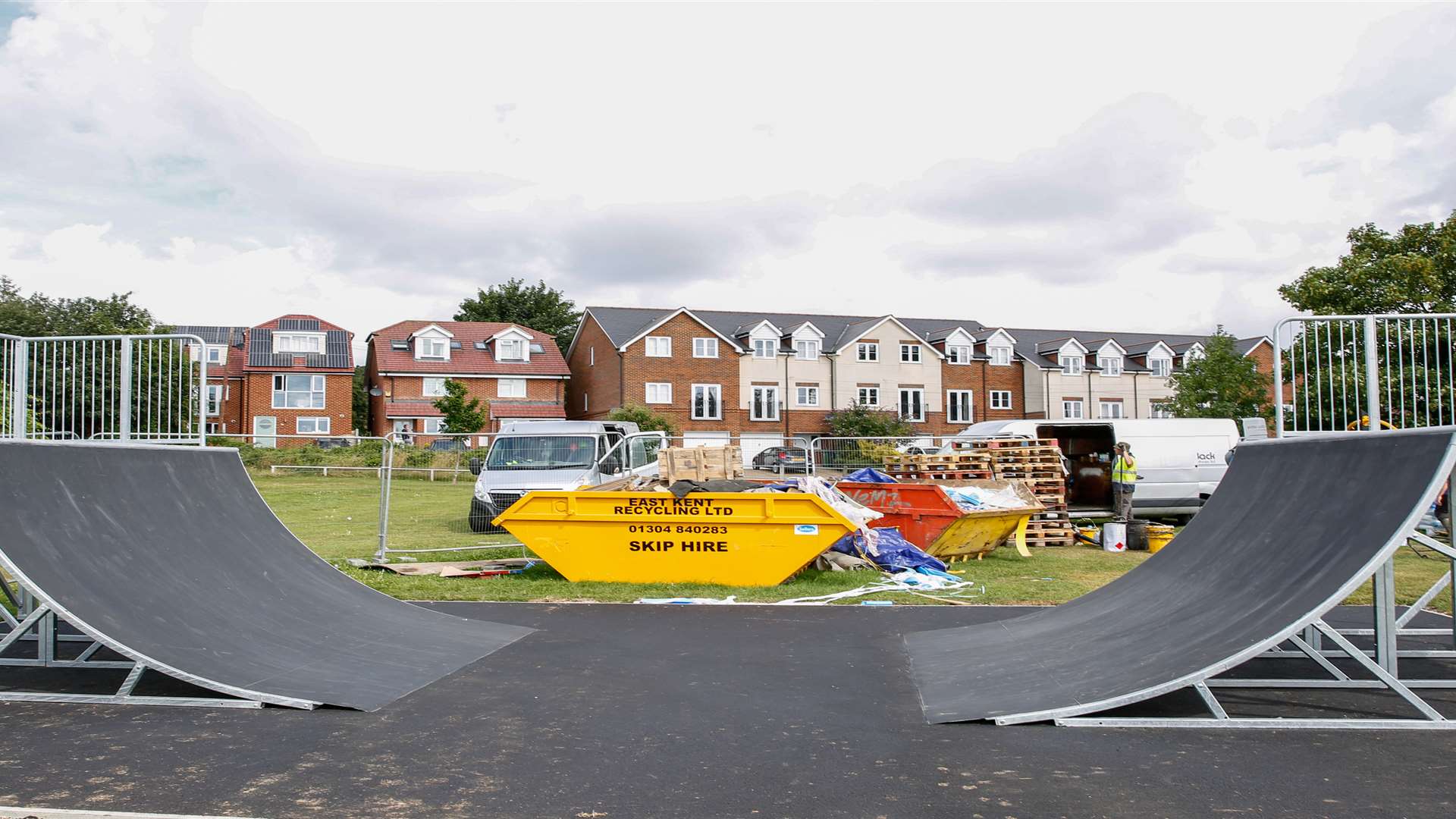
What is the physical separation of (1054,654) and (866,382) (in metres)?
45.4

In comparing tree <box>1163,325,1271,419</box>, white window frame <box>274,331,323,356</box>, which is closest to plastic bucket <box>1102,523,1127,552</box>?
tree <box>1163,325,1271,419</box>

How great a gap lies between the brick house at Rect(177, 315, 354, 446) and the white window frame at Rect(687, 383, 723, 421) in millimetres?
19253

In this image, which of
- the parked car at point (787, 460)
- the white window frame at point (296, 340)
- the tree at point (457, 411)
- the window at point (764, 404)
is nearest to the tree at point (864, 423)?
the window at point (764, 404)

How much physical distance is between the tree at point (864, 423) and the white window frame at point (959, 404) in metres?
4.45

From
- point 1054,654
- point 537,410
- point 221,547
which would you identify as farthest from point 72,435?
point 537,410

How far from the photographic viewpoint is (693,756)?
197 inches

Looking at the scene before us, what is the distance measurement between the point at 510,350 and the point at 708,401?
12.8 m

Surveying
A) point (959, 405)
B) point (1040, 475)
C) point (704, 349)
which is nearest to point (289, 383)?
point (704, 349)

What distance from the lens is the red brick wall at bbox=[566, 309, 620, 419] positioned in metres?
49.1

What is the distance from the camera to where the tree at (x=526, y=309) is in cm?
7594

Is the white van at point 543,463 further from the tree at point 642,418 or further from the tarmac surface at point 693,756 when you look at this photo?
the tree at point 642,418

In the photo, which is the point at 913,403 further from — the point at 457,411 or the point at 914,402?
the point at 457,411

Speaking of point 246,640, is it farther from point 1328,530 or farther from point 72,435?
point 1328,530

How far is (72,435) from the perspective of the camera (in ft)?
29.6
